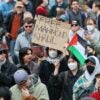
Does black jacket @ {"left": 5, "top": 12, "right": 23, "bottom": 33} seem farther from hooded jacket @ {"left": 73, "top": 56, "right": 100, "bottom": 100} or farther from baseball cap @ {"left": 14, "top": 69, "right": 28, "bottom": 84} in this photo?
baseball cap @ {"left": 14, "top": 69, "right": 28, "bottom": 84}

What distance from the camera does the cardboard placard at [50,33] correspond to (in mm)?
15102

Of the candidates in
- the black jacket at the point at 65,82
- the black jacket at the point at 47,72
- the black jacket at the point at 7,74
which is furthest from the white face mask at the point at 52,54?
the black jacket at the point at 7,74

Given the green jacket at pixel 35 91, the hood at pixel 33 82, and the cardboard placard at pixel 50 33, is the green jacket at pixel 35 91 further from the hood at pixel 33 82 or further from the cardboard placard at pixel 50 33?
the cardboard placard at pixel 50 33

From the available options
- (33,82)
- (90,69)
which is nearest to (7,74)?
(33,82)

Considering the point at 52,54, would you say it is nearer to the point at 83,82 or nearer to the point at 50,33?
the point at 50,33

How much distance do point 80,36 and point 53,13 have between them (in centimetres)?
499

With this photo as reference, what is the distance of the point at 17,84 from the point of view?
12.2 m

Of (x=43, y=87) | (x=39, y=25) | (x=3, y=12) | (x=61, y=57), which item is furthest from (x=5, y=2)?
(x=43, y=87)

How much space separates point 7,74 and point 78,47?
6.45ft

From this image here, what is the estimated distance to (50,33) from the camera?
15.3 m

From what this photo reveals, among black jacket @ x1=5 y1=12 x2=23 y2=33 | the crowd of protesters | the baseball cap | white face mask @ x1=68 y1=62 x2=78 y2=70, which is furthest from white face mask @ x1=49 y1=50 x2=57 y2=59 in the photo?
black jacket @ x1=5 y1=12 x2=23 y2=33

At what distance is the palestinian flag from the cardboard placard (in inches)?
9.7

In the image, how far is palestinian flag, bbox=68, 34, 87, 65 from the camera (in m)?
14.2

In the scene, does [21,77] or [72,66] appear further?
[72,66]
